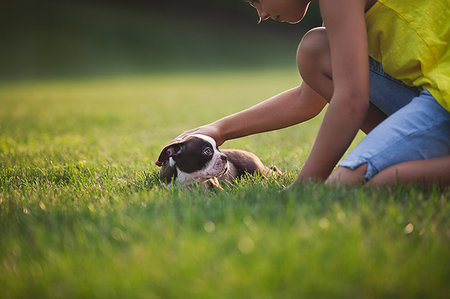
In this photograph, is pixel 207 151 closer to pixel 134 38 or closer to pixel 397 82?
pixel 397 82

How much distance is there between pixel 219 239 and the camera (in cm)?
154

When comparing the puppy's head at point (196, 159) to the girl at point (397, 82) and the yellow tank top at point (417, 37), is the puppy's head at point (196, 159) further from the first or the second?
the yellow tank top at point (417, 37)

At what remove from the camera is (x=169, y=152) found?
293cm

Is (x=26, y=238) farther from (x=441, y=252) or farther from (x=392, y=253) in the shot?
(x=441, y=252)

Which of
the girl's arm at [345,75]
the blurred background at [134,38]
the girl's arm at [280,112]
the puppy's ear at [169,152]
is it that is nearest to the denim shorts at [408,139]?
the girl's arm at [345,75]

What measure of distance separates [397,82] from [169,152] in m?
1.54

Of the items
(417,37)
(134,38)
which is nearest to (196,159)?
(417,37)

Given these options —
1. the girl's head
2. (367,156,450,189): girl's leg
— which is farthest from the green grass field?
the girl's head

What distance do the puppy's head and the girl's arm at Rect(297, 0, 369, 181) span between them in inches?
37.3

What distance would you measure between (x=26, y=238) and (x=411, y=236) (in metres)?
1.54

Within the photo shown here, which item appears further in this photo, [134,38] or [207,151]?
[134,38]

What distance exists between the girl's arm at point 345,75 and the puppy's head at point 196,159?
0.95 meters

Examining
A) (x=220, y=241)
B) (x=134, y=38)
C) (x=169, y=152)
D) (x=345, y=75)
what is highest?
(x=345, y=75)

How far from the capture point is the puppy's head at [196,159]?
118 inches
